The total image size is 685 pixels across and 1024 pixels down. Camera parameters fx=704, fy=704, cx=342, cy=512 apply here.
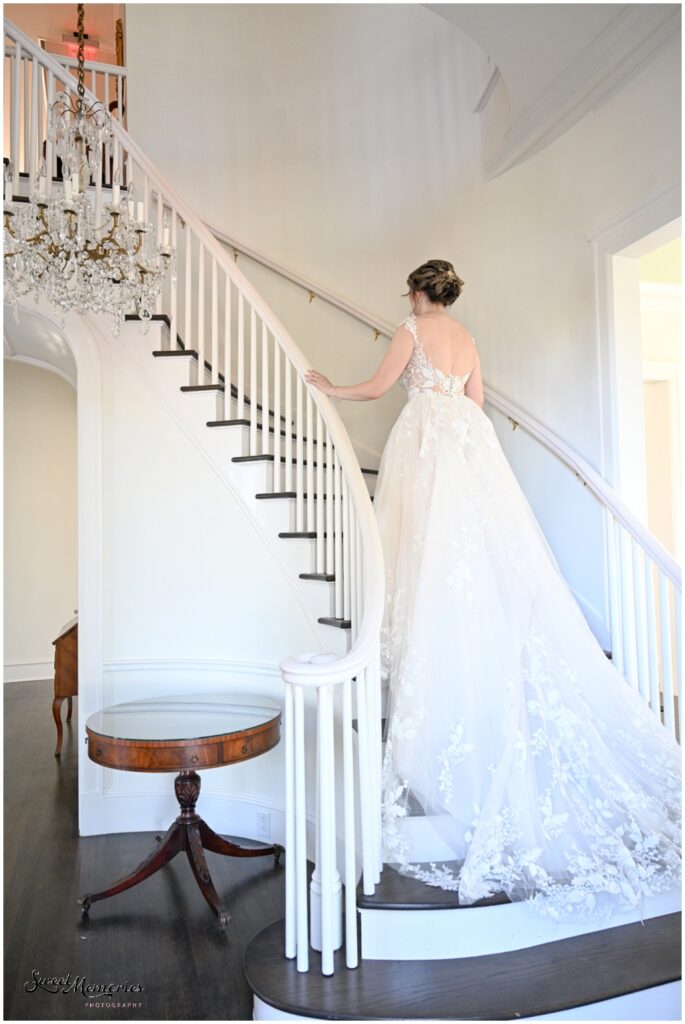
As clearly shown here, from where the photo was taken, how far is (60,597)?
24.0 feet

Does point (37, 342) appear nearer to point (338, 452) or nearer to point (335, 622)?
point (338, 452)

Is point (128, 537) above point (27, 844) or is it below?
above

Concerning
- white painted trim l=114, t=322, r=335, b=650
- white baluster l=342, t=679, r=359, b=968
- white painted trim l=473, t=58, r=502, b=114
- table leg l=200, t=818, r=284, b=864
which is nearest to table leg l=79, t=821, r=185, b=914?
table leg l=200, t=818, r=284, b=864

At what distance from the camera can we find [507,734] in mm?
2211

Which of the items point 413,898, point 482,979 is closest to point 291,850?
point 413,898

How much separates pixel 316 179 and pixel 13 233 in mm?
3179

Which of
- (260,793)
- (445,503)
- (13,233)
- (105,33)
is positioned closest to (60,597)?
(260,793)

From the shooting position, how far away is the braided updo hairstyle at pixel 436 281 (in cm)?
300

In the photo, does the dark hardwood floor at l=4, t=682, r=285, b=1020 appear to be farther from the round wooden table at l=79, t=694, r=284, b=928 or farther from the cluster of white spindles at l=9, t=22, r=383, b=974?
the cluster of white spindles at l=9, t=22, r=383, b=974

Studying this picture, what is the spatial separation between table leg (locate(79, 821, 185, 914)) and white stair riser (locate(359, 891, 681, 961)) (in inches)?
47.1

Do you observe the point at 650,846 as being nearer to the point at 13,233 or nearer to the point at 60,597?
the point at 13,233

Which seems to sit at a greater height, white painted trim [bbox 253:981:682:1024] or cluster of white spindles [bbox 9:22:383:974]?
cluster of white spindles [bbox 9:22:383:974]

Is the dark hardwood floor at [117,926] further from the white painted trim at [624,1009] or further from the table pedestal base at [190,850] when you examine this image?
the white painted trim at [624,1009]

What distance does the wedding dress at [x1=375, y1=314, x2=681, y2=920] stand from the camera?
2.08 metres
